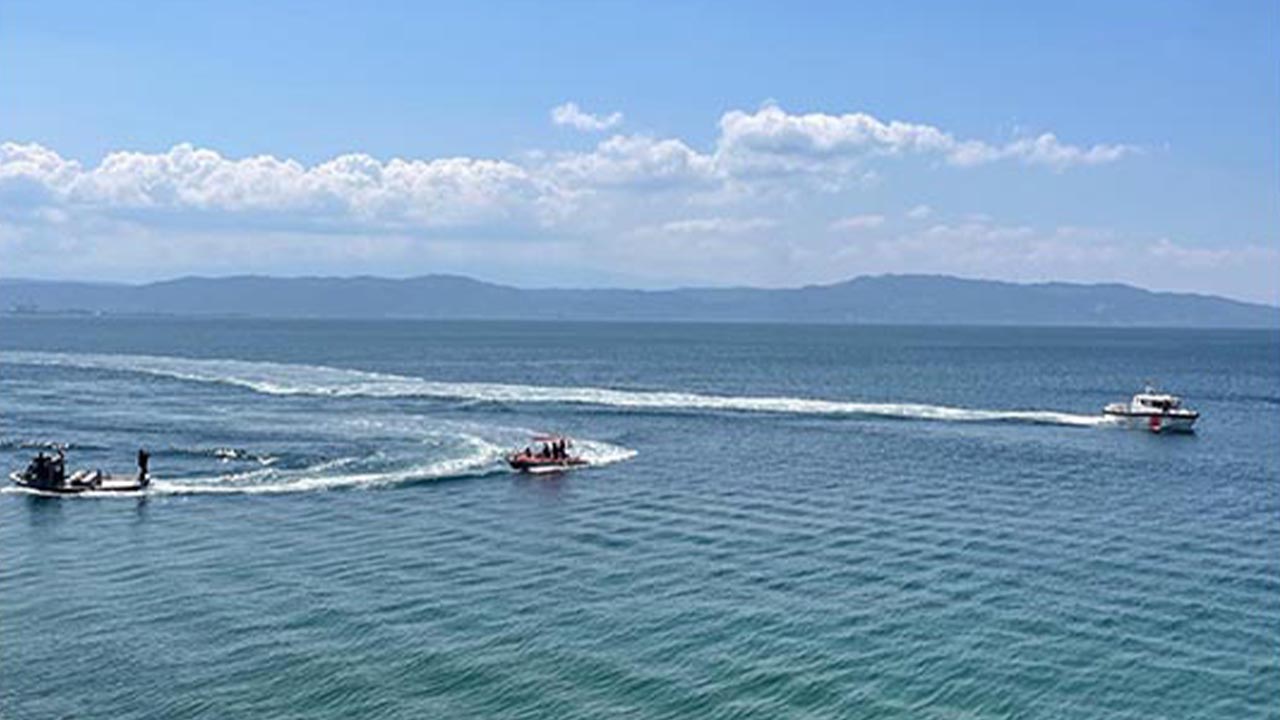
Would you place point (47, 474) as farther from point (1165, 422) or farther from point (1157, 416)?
point (1165, 422)

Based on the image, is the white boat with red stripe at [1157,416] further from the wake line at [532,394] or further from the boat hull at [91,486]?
the boat hull at [91,486]

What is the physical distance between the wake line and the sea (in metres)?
16.6

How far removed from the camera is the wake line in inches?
4830

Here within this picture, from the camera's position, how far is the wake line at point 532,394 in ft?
403

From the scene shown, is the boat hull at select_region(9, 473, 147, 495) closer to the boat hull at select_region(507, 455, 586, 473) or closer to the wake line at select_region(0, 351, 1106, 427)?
the boat hull at select_region(507, 455, 586, 473)

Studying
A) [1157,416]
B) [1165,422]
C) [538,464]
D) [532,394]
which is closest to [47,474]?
[538,464]

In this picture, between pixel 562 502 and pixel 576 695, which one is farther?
pixel 562 502

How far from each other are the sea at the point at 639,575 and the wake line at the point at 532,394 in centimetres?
1659

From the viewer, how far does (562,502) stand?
6962cm

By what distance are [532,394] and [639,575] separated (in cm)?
8709

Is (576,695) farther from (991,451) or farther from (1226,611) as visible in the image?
(991,451)

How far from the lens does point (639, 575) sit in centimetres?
5250

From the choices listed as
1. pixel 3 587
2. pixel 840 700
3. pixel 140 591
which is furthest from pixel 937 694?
pixel 3 587

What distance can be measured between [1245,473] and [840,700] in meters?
60.0
